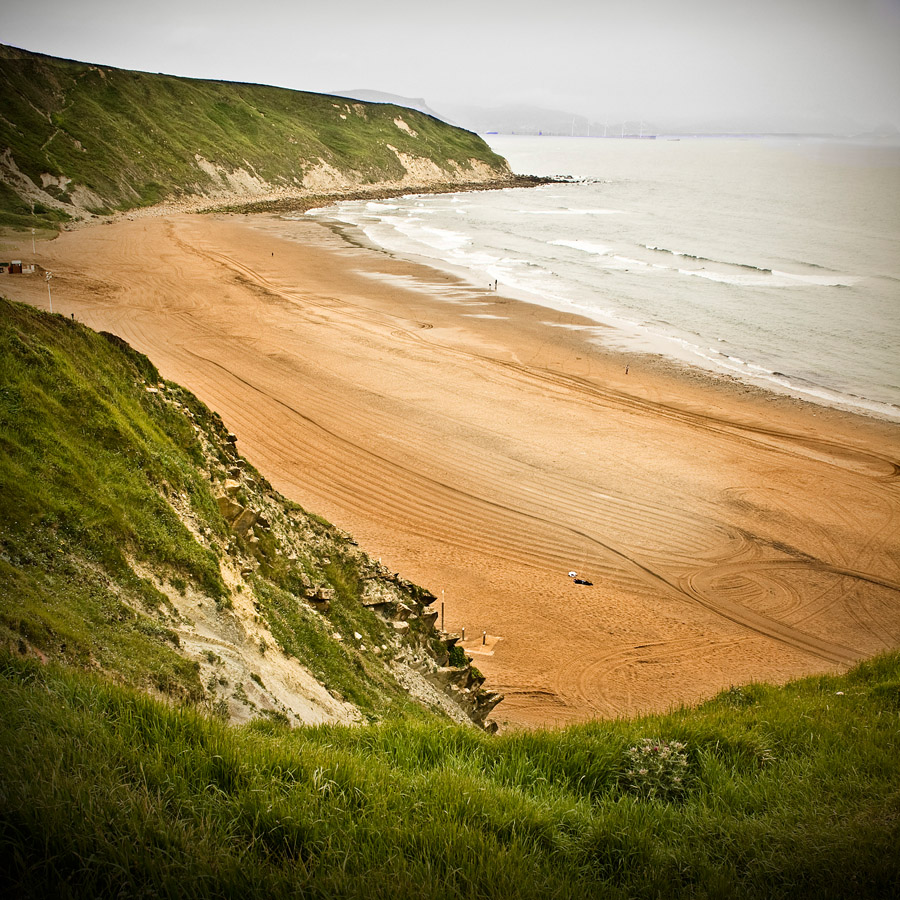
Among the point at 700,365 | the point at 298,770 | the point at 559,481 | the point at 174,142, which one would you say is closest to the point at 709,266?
the point at 700,365

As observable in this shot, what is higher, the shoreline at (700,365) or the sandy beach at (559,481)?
the shoreline at (700,365)

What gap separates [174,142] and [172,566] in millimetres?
91791

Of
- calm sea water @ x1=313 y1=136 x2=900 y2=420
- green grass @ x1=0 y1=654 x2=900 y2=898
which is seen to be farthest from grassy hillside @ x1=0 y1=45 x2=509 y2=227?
green grass @ x1=0 y1=654 x2=900 y2=898

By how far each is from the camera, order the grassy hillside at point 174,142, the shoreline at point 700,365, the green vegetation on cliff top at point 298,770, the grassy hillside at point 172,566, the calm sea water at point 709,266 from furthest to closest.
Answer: the grassy hillside at point 174,142 < the calm sea water at point 709,266 < the shoreline at point 700,365 < the grassy hillside at point 172,566 < the green vegetation on cliff top at point 298,770

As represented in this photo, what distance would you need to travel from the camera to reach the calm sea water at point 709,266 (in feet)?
117

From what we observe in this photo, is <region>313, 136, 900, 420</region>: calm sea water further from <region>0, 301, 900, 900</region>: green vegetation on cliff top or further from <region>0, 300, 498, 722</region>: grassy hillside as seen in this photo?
<region>0, 301, 900, 900</region>: green vegetation on cliff top

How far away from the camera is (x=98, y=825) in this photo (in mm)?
3295

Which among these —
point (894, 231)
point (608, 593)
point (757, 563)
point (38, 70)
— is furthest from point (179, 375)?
point (894, 231)

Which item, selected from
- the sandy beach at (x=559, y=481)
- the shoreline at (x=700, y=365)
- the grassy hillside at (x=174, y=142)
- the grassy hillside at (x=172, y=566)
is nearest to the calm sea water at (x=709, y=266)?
the shoreline at (x=700, y=365)

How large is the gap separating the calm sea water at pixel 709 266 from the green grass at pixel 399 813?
28.5m

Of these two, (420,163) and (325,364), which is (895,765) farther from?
(420,163)

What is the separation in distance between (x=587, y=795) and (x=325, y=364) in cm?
2655

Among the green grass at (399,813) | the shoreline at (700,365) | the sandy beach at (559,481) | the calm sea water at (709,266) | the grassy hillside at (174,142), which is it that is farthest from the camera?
the grassy hillside at (174,142)

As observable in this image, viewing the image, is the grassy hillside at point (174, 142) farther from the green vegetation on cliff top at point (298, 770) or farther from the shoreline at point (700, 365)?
the green vegetation on cliff top at point (298, 770)
